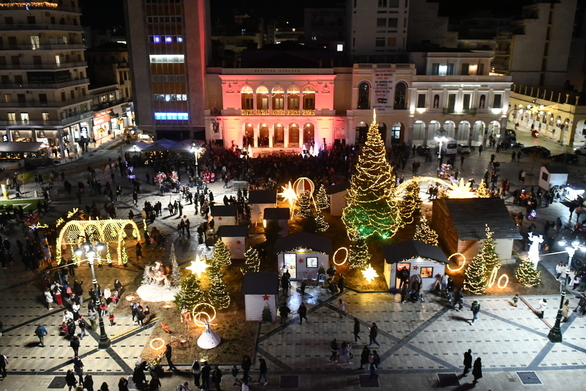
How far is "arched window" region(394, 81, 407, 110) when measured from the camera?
5609 centimetres

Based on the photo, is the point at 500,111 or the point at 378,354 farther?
the point at 500,111

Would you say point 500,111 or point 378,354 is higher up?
point 500,111

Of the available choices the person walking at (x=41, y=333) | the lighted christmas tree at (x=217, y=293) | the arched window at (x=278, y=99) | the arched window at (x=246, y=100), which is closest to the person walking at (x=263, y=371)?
the lighted christmas tree at (x=217, y=293)

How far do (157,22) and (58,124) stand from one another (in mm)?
15396

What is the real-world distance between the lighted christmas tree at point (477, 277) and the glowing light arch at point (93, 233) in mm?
19217

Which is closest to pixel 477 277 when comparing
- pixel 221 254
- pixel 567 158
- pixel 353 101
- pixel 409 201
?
pixel 409 201

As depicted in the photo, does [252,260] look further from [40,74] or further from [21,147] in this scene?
[40,74]

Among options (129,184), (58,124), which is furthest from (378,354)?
(58,124)

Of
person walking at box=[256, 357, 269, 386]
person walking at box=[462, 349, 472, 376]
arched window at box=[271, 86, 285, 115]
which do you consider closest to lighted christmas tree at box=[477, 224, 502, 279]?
person walking at box=[462, 349, 472, 376]

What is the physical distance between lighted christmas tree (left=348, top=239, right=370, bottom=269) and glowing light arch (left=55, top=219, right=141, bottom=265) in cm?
1313

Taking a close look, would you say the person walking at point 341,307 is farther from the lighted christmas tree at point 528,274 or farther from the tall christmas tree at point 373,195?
the lighted christmas tree at point 528,274

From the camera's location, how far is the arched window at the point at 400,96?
56094 mm

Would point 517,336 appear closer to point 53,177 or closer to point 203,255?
point 203,255

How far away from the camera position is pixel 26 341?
22.7 metres
